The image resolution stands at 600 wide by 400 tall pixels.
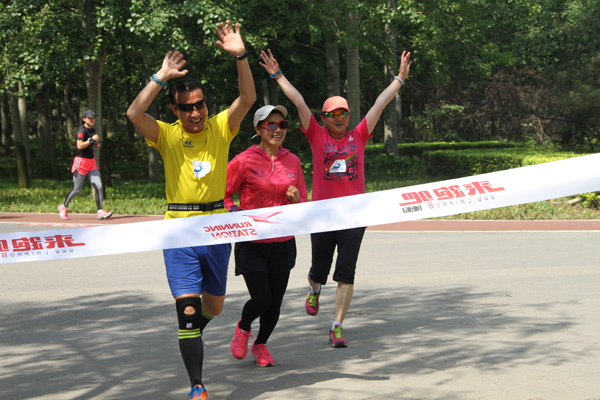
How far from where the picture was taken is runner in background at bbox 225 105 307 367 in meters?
5.76

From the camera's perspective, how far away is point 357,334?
6879 millimetres

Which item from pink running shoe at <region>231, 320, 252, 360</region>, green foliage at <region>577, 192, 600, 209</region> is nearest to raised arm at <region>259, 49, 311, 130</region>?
pink running shoe at <region>231, 320, 252, 360</region>

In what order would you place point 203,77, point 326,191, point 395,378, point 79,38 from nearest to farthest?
point 395,378
point 326,191
point 79,38
point 203,77

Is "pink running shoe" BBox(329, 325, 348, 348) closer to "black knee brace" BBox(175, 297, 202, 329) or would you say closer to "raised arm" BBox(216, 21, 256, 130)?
"black knee brace" BBox(175, 297, 202, 329)

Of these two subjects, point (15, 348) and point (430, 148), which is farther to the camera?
Result: point (430, 148)

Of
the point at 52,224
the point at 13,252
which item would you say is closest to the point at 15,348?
the point at 13,252

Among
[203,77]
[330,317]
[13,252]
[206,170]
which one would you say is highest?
[203,77]

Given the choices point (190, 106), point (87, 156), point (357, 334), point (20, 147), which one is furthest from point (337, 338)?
point (20, 147)

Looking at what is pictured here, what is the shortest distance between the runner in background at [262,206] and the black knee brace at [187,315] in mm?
903

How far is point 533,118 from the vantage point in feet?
129

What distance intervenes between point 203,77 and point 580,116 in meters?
14.8

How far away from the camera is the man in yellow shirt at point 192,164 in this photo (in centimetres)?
488

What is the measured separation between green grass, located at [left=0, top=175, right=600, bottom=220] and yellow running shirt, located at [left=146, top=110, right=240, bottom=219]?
11532mm

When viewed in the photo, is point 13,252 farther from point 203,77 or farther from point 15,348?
point 203,77
